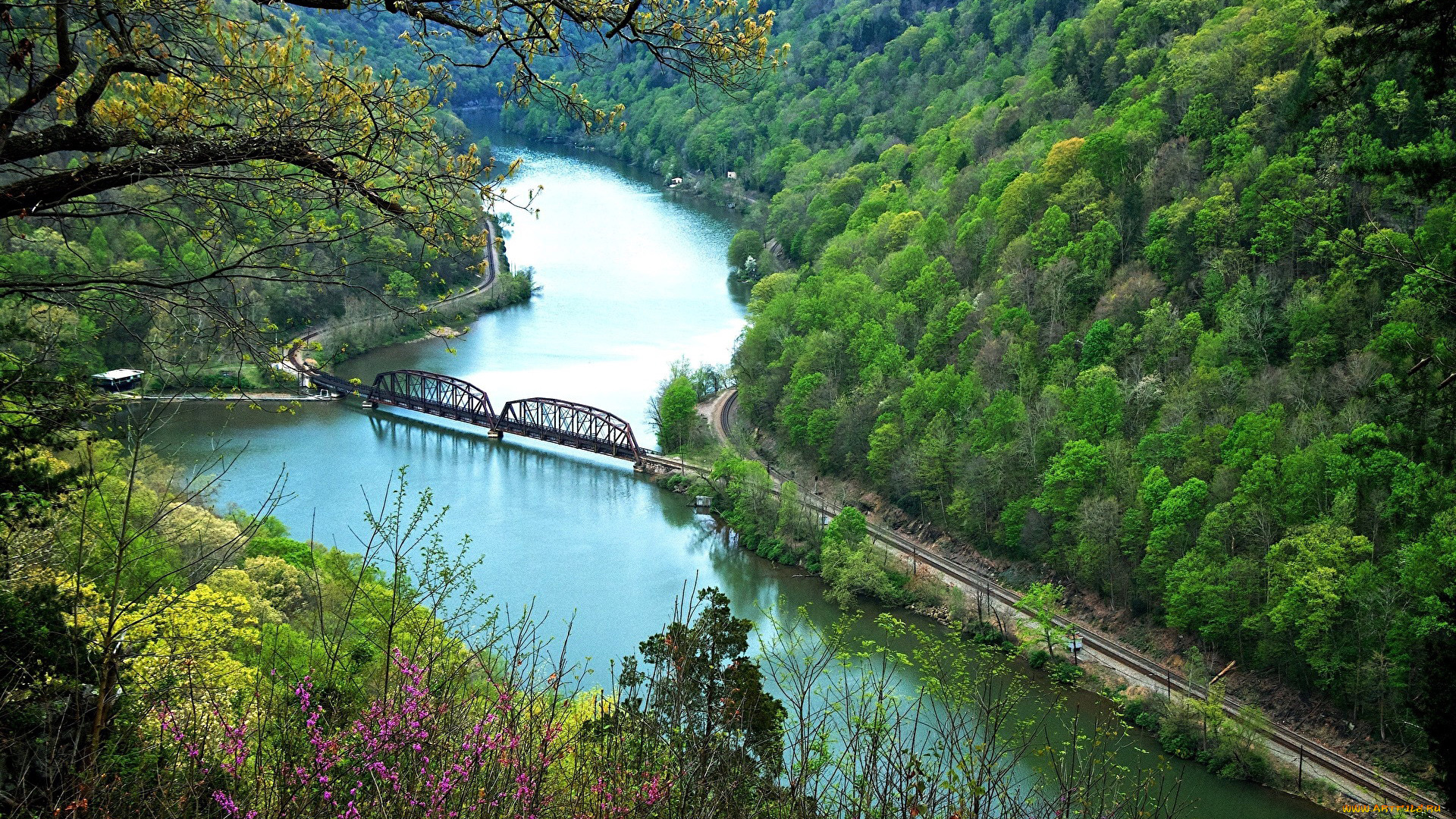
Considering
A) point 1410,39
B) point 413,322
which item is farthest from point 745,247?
point 1410,39

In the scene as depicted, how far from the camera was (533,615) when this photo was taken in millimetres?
22906

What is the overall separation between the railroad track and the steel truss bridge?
699 centimetres

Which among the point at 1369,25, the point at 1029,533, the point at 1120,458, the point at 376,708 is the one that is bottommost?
the point at 1029,533

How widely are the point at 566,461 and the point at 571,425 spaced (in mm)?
1202

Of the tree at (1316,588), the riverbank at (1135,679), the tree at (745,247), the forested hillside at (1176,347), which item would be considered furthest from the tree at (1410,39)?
the tree at (745,247)

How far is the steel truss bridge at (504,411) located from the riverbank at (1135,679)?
6.27 m

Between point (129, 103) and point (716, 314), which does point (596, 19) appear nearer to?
point (129, 103)

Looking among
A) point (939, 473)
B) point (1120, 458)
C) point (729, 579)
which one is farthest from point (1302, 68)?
point (729, 579)

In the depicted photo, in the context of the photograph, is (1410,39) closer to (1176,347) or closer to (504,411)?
(1176,347)

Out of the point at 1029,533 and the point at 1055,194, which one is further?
the point at 1055,194

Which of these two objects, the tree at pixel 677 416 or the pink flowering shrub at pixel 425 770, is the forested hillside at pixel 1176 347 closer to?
the tree at pixel 677 416

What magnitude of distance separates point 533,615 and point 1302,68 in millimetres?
21595

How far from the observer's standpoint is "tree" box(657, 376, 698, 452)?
33.6 meters

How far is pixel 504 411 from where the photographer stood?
3575 cm
